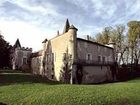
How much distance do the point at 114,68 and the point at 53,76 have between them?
14.3 meters

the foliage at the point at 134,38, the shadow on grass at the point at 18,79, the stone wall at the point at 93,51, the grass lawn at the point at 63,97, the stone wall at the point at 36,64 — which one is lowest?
the grass lawn at the point at 63,97

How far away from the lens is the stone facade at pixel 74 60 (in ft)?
144

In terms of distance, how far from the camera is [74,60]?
4369cm

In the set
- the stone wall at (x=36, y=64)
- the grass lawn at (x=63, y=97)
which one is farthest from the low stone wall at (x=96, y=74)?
the grass lawn at (x=63, y=97)

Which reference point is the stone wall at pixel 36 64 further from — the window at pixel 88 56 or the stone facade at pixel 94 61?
the stone facade at pixel 94 61

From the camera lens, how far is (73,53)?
43.9 m

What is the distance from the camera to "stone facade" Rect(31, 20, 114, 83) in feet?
144

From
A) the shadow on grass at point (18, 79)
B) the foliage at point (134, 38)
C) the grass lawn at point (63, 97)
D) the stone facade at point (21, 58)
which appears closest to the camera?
the grass lawn at point (63, 97)

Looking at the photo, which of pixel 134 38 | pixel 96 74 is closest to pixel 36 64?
pixel 96 74

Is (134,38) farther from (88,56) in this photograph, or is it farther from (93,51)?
(88,56)

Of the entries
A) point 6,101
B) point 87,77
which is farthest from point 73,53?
point 6,101

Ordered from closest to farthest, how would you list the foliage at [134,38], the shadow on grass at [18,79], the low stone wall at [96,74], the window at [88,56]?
the shadow on grass at [18,79]
the low stone wall at [96,74]
the window at [88,56]
the foliage at [134,38]

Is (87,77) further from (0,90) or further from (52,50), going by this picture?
(0,90)

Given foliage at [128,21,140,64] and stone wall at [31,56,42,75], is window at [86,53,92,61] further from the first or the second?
foliage at [128,21,140,64]
